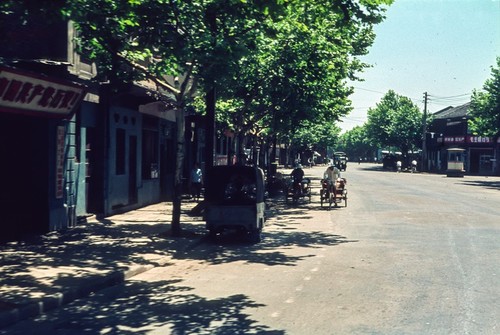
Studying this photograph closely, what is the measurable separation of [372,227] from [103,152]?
9.01 metres

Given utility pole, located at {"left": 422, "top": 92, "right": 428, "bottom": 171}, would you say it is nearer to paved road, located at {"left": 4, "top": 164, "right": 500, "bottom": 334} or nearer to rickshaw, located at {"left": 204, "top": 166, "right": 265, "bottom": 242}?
paved road, located at {"left": 4, "top": 164, "right": 500, "bottom": 334}

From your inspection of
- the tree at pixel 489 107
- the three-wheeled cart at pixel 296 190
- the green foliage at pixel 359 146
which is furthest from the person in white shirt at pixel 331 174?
the green foliage at pixel 359 146

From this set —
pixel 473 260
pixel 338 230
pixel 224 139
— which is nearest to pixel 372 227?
pixel 338 230

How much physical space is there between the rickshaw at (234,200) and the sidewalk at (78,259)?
33.9 inches

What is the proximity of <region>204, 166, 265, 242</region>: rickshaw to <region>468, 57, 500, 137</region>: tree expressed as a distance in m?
38.4

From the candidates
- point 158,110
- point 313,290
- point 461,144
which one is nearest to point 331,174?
point 158,110

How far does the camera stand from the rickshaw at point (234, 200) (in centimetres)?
1325

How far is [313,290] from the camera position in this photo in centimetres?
822

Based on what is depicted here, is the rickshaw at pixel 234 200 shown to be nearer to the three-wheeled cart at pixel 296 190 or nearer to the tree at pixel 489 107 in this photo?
the three-wheeled cart at pixel 296 190

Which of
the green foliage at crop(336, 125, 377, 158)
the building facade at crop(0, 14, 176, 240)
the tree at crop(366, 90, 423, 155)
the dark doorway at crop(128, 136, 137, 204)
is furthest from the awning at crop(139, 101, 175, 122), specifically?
the green foliage at crop(336, 125, 377, 158)

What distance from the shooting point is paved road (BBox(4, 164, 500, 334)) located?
21.0 feet

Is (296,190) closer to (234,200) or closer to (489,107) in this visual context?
(234,200)

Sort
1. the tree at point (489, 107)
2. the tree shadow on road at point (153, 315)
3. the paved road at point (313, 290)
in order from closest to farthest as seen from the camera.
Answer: the tree shadow on road at point (153, 315), the paved road at point (313, 290), the tree at point (489, 107)

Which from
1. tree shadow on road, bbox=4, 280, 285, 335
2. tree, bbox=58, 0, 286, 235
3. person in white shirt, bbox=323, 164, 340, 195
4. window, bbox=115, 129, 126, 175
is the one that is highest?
tree, bbox=58, 0, 286, 235
